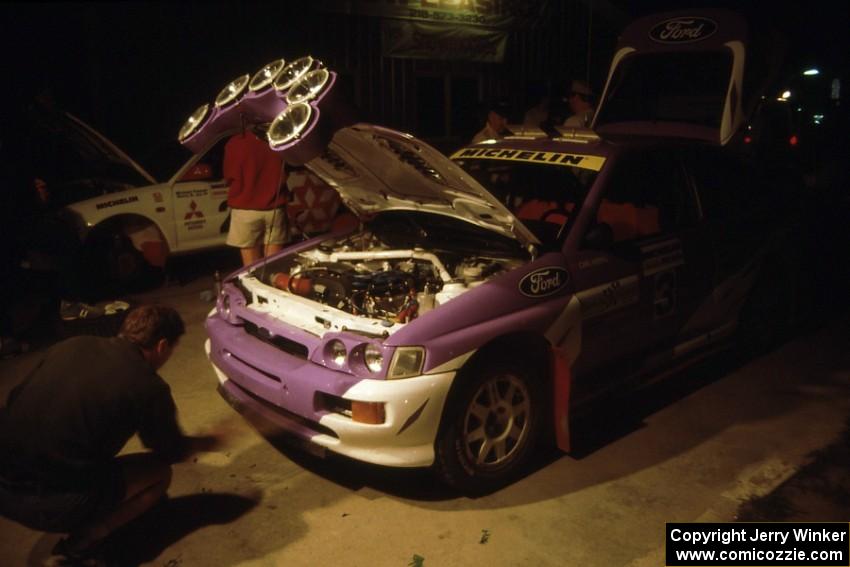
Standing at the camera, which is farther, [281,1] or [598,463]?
[281,1]

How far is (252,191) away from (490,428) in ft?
11.9

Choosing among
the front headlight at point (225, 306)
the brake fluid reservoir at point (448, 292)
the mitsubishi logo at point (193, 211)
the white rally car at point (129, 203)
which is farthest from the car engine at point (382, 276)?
the mitsubishi logo at point (193, 211)

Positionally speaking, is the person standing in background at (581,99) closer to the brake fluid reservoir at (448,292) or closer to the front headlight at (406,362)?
the brake fluid reservoir at (448,292)

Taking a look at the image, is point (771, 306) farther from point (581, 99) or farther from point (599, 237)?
point (581, 99)

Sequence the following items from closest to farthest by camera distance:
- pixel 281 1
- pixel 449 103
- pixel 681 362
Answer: pixel 681 362, pixel 281 1, pixel 449 103

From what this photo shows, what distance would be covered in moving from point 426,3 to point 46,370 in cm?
1132

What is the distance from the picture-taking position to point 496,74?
1476 cm

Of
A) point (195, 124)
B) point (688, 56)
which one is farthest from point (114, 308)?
point (688, 56)

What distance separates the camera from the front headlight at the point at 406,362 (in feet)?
10.8

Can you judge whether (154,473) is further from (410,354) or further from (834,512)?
(834,512)

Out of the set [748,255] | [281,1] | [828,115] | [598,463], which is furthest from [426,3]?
[598,463]

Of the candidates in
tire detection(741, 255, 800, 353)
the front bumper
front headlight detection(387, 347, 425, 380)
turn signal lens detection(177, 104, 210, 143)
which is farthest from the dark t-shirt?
tire detection(741, 255, 800, 353)

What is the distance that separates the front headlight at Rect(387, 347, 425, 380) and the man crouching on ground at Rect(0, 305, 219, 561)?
956 mm

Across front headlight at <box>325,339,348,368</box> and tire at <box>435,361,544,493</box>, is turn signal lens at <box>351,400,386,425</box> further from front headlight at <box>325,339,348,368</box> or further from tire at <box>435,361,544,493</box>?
tire at <box>435,361,544,493</box>
